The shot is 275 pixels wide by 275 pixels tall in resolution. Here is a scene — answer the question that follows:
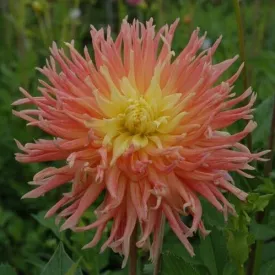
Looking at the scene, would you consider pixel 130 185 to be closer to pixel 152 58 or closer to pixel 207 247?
pixel 152 58

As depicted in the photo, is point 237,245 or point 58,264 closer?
point 237,245

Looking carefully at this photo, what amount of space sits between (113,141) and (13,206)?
42.3 inches

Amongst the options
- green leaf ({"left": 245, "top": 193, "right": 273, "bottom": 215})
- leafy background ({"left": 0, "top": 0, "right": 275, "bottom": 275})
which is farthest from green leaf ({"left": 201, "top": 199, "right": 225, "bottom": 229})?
green leaf ({"left": 245, "top": 193, "right": 273, "bottom": 215})

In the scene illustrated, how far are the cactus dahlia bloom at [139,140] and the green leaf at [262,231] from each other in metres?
0.22

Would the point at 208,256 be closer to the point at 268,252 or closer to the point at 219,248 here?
the point at 219,248

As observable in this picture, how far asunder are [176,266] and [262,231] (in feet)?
0.55

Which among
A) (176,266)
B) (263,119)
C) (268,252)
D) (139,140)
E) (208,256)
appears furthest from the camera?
(263,119)

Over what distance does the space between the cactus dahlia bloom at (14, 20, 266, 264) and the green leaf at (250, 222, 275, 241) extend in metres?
0.22

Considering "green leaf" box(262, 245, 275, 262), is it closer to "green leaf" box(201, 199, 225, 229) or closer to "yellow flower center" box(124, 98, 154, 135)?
"green leaf" box(201, 199, 225, 229)

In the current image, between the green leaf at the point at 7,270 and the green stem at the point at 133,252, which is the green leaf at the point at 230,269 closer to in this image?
the green stem at the point at 133,252

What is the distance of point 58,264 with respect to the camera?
1.07 meters

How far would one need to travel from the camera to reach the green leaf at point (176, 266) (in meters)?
1.03

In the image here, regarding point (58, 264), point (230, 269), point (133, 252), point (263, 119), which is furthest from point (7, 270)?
point (263, 119)

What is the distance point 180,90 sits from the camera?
0.97m
